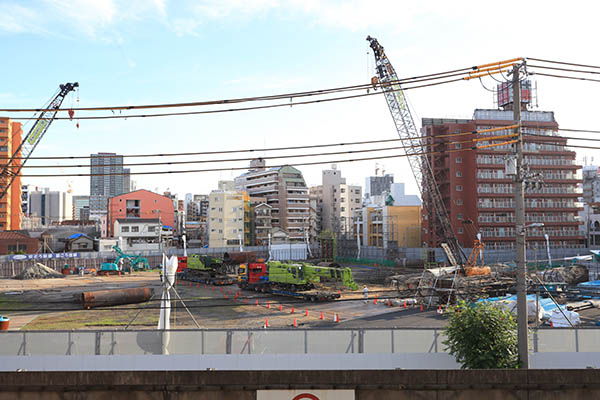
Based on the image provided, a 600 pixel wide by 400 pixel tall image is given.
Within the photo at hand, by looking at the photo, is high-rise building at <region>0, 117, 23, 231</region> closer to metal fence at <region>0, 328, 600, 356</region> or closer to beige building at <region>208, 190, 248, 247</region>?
beige building at <region>208, 190, 248, 247</region>

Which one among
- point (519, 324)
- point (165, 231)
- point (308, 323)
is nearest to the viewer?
point (519, 324)

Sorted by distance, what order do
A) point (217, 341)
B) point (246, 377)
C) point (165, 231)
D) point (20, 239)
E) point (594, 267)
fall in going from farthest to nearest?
point (165, 231)
point (20, 239)
point (594, 267)
point (217, 341)
point (246, 377)

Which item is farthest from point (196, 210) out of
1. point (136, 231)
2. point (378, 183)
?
point (136, 231)

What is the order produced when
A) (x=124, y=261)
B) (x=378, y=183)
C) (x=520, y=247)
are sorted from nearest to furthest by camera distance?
1. (x=520, y=247)
2. (x=124, y=261)
3. (x=378, y=183)

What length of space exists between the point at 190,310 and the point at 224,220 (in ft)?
175

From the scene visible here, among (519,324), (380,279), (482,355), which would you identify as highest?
(519,324)

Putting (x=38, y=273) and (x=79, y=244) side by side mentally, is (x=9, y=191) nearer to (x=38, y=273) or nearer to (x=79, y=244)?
(x=79, y=244)

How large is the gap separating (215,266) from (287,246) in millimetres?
28304

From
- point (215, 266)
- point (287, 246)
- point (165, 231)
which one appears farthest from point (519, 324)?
point (165, 231)

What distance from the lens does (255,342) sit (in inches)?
616

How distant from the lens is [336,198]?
382ft

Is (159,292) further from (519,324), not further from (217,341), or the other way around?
(519,324)

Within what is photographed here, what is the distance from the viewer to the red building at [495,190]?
→ 68438 mm

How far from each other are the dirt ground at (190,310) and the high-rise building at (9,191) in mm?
46811
